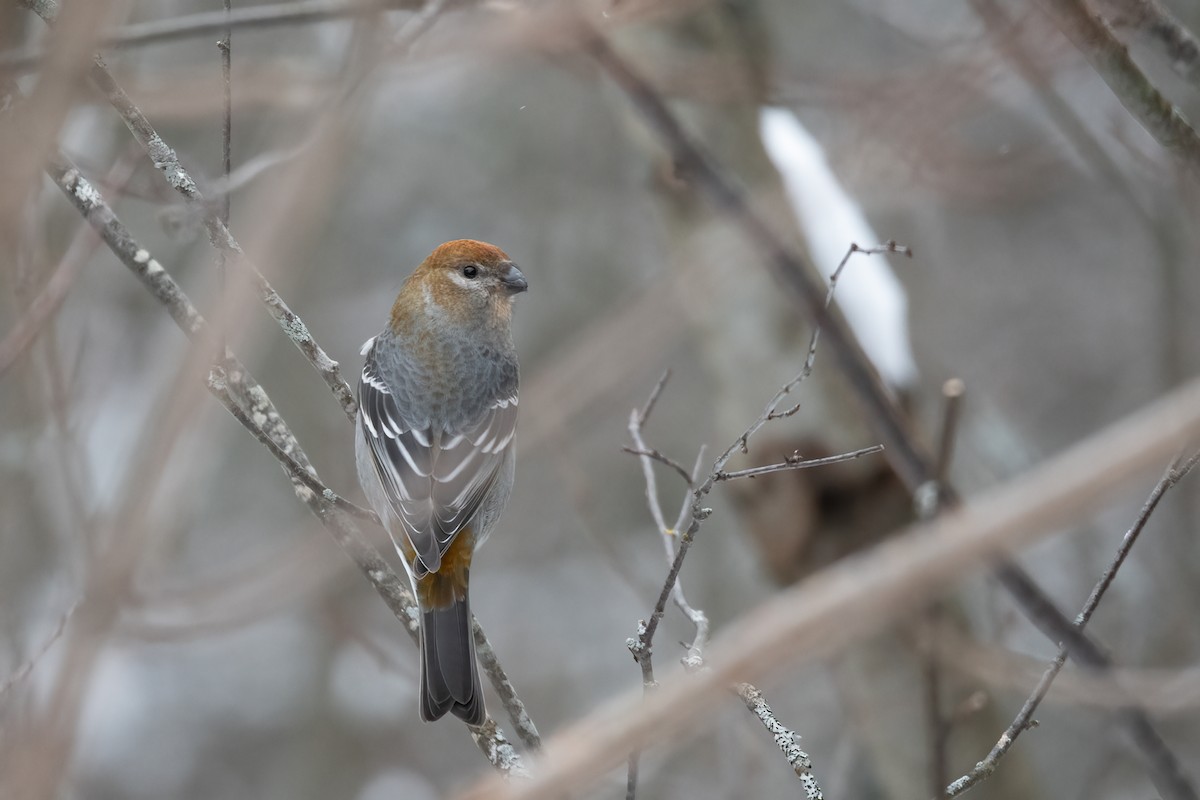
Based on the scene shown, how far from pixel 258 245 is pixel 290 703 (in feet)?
31.0

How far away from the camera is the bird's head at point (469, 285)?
4980 mm

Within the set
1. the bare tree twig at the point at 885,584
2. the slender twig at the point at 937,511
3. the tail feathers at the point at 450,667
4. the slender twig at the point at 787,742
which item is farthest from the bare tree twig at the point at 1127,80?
the tail feathers at the point at 450,667

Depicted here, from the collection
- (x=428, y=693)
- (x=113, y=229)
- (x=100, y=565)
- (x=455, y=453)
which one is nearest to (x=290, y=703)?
(x=455, y=453)

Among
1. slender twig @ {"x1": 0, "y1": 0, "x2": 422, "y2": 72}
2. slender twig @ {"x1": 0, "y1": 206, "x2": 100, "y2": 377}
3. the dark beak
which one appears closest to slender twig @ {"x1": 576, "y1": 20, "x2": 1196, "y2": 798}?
slender twig @ {"x1": 0, "y1": 206, "x2": 100, "y2": 377}

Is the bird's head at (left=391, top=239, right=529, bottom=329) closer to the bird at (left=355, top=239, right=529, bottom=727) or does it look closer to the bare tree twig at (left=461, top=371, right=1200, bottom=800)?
the bird at (left=355, top=239, right=529, bottom=727)

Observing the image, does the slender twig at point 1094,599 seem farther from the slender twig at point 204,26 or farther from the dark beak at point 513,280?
the dark beak at point 513,280

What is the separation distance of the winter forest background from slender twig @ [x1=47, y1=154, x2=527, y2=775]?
0.02 metres

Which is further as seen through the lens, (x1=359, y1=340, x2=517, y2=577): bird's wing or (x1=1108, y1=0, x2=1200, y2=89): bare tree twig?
(x1=359, y1=340, x2=517, y2=577): bird's wing

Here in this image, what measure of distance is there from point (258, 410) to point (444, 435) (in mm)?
1324

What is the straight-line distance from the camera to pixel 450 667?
3.42 metres

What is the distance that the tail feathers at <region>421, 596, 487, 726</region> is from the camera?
10.8 ft

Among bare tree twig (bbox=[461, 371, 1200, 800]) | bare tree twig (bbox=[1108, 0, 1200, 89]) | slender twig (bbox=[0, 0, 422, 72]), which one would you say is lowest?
bare tree twig (bbox=[1108, 0, 1200, 89])

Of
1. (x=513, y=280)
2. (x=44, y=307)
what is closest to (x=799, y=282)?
(x=44, y=307)

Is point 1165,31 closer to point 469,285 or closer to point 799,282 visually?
point 799,282
